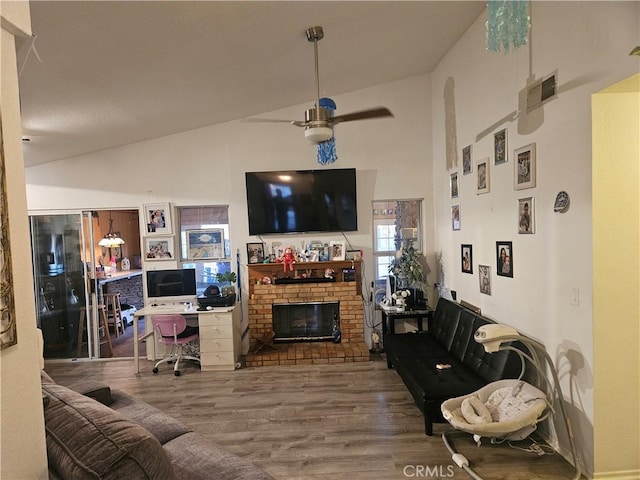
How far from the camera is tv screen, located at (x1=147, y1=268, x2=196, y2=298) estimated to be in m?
4.83

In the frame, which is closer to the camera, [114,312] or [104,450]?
[104,450]

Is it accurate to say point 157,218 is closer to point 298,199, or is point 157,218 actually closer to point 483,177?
point 298,199

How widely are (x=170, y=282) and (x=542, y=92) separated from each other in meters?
4.58

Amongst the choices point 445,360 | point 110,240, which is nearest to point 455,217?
point 445,360

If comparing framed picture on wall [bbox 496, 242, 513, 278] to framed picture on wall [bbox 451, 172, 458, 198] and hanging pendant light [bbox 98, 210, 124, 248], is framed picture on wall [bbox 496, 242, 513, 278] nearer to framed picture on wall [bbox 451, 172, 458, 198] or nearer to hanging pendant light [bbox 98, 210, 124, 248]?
framed picture on wall [bbox 451, 172, 458, 198]

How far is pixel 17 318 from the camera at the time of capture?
0.95 meters

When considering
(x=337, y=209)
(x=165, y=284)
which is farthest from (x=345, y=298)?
(x=165, y=284)

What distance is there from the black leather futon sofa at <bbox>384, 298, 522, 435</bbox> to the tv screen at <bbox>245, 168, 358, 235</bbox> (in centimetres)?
174

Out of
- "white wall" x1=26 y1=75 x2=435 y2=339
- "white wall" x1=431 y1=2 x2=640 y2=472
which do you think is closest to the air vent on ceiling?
"white wall" x1=431 y1=2 x2=640 y2=472

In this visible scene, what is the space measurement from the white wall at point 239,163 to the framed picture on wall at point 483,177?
1.30 meters

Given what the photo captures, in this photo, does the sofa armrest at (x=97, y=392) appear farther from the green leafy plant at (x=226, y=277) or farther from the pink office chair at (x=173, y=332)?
the green leafy plant at (x=226, y=277)

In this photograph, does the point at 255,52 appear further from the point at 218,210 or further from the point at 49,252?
the point at 49,252

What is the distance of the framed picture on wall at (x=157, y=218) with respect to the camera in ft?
15.8

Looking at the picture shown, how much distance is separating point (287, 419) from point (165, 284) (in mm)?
2668
